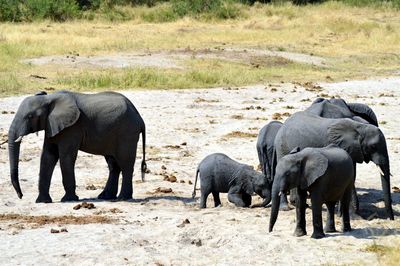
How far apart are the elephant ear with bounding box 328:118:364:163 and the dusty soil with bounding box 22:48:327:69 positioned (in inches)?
704

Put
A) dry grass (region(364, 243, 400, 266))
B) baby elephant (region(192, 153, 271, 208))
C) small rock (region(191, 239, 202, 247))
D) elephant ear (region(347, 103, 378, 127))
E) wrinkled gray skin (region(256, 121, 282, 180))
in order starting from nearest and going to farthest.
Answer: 1. dry grass (region(364, 243, 400, 266))
2. small rock (region(191, 239, 202, 247))
3. baby elephant (region(192, 153, 271, 208))
4. wrinkled gray skin (region(256, 121, 282, 180))
5. elephant ear (region(347, 103, 378, 127))

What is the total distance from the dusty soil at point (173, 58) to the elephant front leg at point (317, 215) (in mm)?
19528

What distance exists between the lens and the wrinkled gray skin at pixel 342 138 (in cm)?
1179

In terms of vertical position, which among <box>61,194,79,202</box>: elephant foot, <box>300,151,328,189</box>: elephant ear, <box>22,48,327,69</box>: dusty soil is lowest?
<box>22,48,327,69</box>: dusty soil

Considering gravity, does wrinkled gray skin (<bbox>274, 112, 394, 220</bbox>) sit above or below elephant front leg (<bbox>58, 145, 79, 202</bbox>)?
above

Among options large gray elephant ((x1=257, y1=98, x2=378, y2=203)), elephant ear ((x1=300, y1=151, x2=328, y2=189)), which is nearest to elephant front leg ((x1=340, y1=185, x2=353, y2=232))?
elephant ear ((x1=300, y1=151, x2=328, y2=189))

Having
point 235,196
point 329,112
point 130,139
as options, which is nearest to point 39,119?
point 130,139

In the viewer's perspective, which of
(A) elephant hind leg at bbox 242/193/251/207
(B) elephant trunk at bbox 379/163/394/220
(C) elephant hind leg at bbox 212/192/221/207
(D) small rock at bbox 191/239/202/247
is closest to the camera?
(D) small rock at bbox 191/239/202/247

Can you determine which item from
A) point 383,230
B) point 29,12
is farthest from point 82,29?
point 383,230

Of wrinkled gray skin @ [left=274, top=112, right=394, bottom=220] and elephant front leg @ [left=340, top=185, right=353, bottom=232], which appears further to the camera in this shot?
wrinkled gray skin @ [left=274, top=112, right=394, bottom=220]

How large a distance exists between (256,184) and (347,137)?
6.11 ft

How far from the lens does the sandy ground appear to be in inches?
383

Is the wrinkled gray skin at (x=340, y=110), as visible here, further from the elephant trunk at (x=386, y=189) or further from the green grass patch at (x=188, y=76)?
the green grass patch at (x=188, y=76)

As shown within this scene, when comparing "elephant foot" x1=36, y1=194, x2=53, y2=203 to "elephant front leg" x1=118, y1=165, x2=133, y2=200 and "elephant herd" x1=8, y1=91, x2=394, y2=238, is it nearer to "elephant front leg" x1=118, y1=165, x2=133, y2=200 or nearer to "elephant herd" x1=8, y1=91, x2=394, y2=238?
"elephant herd" x1=8, y1=91, x2=394, y2=238
